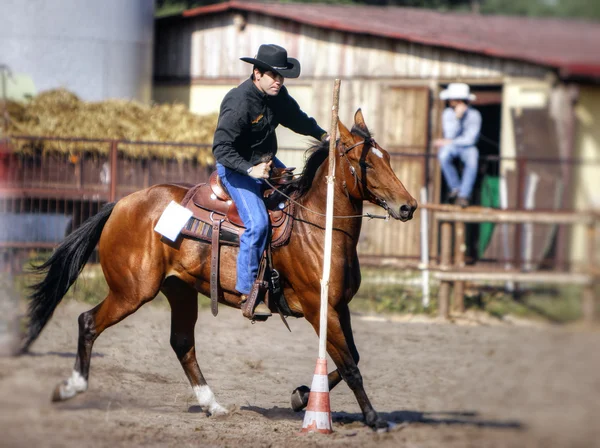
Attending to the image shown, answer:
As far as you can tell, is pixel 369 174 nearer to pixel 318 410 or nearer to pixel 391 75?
pixel 318 410

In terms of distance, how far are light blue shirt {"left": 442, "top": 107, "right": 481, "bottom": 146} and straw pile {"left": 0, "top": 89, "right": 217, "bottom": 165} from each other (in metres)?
3.76

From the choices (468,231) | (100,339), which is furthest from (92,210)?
(468,231)

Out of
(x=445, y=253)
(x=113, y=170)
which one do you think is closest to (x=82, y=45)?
(x=113, y=170)

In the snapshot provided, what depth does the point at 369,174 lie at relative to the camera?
A: 591 cm

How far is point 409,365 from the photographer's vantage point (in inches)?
333

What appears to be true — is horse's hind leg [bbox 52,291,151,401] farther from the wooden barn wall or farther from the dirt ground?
the wooden barn wall

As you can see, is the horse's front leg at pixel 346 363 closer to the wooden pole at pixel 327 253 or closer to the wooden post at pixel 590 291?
the wooden pole at pixel 327 253

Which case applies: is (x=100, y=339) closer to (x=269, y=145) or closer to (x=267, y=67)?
(x=269, y=145)

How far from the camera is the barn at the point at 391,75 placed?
1185 centimetres

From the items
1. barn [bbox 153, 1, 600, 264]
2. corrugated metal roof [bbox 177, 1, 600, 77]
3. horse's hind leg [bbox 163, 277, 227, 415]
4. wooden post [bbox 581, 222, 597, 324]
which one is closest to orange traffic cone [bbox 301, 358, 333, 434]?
horse's hind leg [bbox 163, 277, 227, 415]

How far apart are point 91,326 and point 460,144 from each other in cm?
662

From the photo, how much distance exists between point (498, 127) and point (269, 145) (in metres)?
11.5

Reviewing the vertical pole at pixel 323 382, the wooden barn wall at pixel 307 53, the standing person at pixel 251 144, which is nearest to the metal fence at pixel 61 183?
the wooden barn wall at pixel 307 53

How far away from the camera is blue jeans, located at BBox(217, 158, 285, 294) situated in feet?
20.0
